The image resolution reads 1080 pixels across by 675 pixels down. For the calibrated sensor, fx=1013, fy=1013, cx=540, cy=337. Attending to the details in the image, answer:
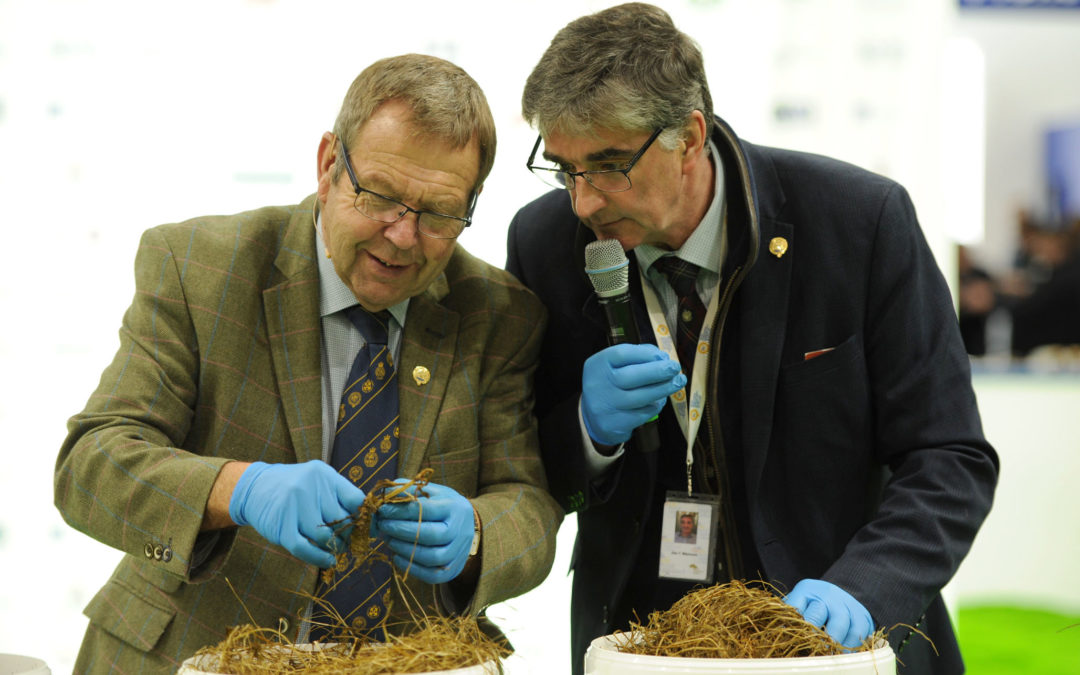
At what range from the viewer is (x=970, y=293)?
18.3 ft

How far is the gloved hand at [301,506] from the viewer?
141 centimetres

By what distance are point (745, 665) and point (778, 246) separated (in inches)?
39.8

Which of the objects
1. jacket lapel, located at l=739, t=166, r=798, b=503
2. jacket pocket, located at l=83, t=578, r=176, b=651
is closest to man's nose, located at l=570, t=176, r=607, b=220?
jacket lapel, located at l=739, t=166, r=798, b=503

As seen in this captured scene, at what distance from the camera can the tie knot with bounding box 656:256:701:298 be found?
2.05 meters

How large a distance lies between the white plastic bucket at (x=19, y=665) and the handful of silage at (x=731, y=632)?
2.51ft

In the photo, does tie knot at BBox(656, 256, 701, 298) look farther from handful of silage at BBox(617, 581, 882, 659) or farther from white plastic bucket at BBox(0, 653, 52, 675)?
Result: white plastic bucket at BBox(0, 653, 52, 675)

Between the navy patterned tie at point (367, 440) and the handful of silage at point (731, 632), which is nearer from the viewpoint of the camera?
the handful of silage at point (731, 632)

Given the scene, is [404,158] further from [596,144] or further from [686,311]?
[686,311]

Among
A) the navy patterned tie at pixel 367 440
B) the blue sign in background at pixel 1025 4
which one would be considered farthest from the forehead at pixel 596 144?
the blue sign in background at pixel 1025 4

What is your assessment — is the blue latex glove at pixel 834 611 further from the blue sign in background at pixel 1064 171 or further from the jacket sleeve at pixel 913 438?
the blue sign in background at pixel 1064 171

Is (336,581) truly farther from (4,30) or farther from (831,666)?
(4,30)

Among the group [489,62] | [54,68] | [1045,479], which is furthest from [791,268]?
[1045,479]

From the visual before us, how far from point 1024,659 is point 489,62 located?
3454 mm

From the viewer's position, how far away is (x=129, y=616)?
168 centimetres
